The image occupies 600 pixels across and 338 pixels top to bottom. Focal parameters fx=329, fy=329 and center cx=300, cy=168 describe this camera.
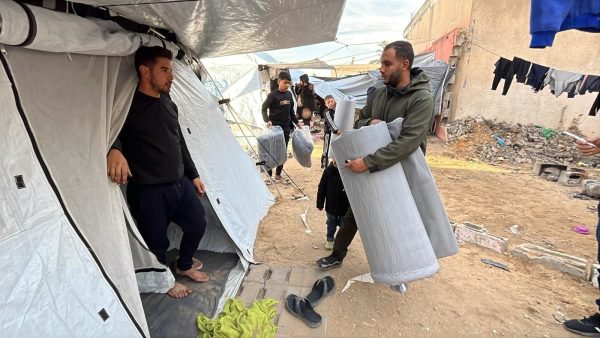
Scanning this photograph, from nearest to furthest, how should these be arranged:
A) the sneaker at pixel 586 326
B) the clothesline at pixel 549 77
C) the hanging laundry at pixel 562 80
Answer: the sneaker at pixel 586 326 < the clothesline at pixel 549 77 < the hanging laundry at pixel 562 80

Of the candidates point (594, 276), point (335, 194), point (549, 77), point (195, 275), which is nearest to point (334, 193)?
point (335, 194)

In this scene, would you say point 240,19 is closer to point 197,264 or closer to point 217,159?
point 217,159

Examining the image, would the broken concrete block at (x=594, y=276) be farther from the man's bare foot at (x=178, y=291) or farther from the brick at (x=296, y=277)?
the man's bare foot at (x=178, y=291)

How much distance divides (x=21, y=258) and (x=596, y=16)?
3.02 metres

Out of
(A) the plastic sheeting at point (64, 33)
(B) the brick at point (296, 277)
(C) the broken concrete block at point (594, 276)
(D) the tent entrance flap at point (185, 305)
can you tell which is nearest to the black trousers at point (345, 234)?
(B) the brick at point (296, 277)

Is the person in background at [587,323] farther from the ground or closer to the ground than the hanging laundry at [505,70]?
closer to the ground

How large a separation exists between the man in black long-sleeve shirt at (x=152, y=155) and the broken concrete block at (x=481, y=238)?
3152 millimetres

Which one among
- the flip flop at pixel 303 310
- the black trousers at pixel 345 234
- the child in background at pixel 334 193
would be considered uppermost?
the child in background at pixel 334 193

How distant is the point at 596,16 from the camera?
1.76m

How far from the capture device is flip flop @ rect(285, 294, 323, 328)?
245cm

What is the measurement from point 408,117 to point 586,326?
6.59ft

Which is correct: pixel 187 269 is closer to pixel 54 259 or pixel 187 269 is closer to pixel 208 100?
pixel 54 259

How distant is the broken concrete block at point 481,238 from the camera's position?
362cm

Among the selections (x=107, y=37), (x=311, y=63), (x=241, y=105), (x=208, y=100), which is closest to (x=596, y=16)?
(x=107, y=37)
